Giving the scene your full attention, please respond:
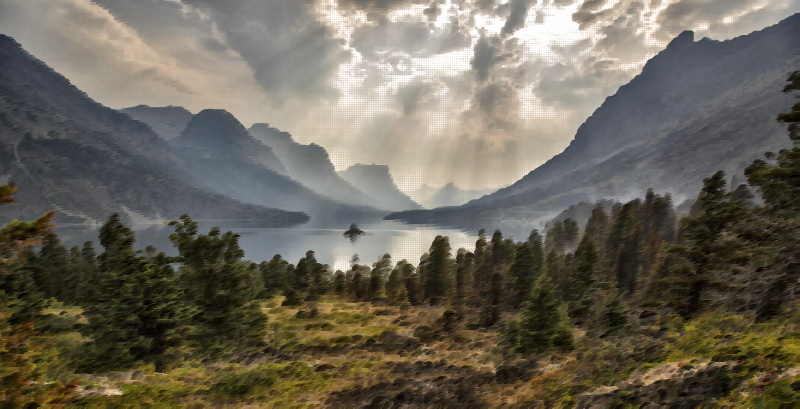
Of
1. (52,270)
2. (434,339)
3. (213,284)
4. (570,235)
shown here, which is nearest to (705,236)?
(434,339)

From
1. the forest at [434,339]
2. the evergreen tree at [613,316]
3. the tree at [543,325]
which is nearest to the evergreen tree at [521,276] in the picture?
the forest at [434,339]

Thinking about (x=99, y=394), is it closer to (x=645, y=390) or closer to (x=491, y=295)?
(x=645, y=390)

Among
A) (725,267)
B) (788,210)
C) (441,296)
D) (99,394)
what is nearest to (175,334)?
(99,394)

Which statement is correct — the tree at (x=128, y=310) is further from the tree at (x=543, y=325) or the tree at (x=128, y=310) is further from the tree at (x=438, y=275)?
the tree at (x=438, y=275)

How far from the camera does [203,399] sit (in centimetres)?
1786

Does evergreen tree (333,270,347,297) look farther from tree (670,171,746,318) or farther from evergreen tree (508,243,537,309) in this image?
tree (670,171,746,318)

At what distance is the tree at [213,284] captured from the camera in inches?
1047

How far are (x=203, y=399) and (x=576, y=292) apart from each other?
3312 cm

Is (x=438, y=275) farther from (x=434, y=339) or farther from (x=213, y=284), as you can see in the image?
(x=213, y=284)

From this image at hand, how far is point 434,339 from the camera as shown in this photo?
38938 millimetres

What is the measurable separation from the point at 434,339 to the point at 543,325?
643 inches

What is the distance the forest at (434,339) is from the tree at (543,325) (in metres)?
0.10

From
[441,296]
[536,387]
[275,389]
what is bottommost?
[441,296]

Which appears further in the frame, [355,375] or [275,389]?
[355,375]
